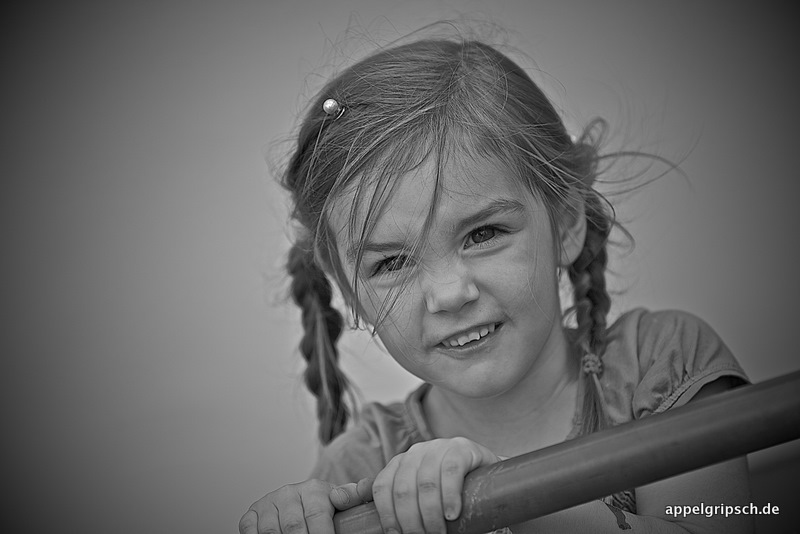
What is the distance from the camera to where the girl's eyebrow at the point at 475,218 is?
0.70m

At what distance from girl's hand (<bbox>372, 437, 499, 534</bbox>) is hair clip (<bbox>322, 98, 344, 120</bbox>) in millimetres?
351

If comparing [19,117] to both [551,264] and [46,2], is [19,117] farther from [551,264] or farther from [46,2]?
[551,264]

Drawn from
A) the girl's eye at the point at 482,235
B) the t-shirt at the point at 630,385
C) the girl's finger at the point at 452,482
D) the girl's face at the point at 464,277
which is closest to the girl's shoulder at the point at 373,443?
the t-shirt at the point at 630,385

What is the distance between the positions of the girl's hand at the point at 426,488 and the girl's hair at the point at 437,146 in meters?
0.21

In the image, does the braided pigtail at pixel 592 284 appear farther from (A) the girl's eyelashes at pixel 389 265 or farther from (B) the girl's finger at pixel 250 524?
(B) the girl's finger at pixel 250 524

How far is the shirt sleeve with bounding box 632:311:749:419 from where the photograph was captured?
79cm

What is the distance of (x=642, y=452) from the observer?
0.46m

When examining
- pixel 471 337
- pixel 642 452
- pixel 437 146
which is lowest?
pixel 642 452

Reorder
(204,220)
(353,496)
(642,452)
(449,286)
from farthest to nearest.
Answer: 1. (204,220)
2. (449,286)
3. (353,496)
4. (642,452)

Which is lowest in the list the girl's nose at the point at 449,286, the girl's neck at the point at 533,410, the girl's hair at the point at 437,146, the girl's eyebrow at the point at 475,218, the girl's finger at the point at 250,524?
the girl's finger at the point at 250,524

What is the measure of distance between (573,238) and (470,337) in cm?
17

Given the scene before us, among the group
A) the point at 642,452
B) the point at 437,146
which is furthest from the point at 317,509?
the point at 437,146

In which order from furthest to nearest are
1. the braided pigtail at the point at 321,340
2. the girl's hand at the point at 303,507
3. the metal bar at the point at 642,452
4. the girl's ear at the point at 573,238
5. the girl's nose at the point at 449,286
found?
the braided pigtail at the point at 321,340
the girl's ear at the point at 573,238
the girl's nose at the point at 449,286
the girl's hand at the point at 303,507
the metal bar at the point at 642,452

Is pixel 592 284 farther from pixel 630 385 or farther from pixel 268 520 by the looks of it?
pixel 268 520
